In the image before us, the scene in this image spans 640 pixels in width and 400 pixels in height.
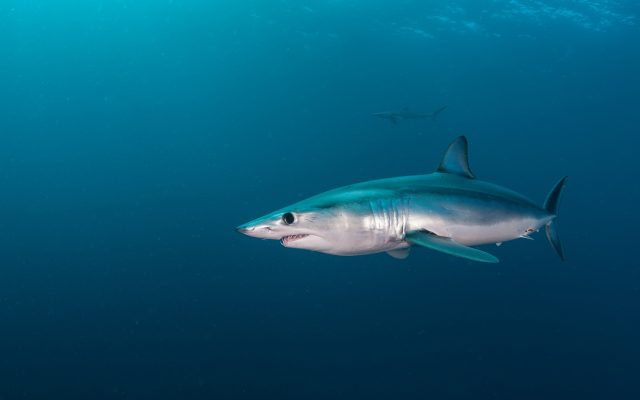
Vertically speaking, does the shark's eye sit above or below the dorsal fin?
below

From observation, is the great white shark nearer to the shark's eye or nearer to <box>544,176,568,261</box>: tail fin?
the shark's eye

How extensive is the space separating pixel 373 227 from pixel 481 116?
68348 mm

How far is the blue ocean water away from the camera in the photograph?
1506cm

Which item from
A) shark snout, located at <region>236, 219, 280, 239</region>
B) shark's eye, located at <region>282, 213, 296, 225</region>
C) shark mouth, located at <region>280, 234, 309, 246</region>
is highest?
shark's eye, located at <region>282, 213, 296, 225</region>

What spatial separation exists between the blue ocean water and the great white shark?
9.44 m

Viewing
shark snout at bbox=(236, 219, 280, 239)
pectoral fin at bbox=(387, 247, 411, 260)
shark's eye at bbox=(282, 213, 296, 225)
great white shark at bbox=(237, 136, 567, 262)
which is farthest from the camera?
pectoral fin at bbox=(387, 247, 411, 260)

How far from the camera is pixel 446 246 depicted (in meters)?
3.45

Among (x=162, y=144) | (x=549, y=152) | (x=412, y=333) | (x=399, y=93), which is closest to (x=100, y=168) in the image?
(x=162, y=144)

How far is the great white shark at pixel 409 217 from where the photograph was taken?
332 cm

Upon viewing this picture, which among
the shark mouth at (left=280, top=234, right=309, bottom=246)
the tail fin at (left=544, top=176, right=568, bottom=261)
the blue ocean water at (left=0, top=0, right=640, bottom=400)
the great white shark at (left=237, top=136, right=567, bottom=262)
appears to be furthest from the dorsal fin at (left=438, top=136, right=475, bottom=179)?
the blue ocean water at (left=0, top=0, right=640, bottom=400)

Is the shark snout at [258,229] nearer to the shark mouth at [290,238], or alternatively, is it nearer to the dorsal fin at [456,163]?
the shark mouth at [290,238]

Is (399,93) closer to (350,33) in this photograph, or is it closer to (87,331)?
(350,33)

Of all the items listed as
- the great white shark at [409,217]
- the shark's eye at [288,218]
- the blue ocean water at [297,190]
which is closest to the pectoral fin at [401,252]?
the great white shark at [409,217]

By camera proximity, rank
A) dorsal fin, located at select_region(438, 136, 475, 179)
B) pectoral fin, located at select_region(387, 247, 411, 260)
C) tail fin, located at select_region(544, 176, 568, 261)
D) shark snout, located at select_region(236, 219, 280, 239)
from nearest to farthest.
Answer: shark snout, located at select_region(236, 219, 280, 239), pectoral fin, located at select_region(387, 247, 411, 260), dorsal fin, located at select_region(438, 136, 475, 179), tail fin, located at select_region(544, 176, 568, 261)
